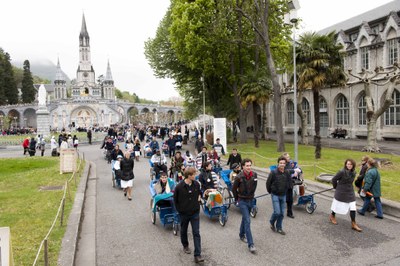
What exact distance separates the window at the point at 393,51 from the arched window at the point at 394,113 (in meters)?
3.76

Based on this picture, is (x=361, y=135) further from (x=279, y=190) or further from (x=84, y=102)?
(x=84, y=102)

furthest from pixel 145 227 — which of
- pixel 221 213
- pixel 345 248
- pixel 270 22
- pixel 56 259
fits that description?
pixel 270 22

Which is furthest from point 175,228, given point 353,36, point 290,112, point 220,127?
point 290,112

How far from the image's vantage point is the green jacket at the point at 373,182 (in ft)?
28.8

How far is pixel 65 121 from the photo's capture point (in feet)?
352

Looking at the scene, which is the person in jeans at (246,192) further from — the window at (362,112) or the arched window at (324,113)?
the arched window at (324,113)

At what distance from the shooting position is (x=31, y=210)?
9.89 meters

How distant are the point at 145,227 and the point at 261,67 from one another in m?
27.5

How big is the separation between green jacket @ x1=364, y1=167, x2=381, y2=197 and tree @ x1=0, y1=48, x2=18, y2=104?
92.3 m

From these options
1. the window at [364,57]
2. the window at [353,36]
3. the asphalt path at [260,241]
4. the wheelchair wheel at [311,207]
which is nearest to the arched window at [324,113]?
the window at [364,57]

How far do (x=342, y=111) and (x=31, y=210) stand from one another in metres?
36.7

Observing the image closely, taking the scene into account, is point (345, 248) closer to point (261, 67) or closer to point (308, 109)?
point (261, 67)

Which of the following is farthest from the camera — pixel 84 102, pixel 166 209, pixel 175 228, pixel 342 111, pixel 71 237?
pixel 84 102

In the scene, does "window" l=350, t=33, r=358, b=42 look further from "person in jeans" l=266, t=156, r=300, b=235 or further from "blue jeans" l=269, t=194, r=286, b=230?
"blue jeans" l=269, t=194, r=286, b=230
